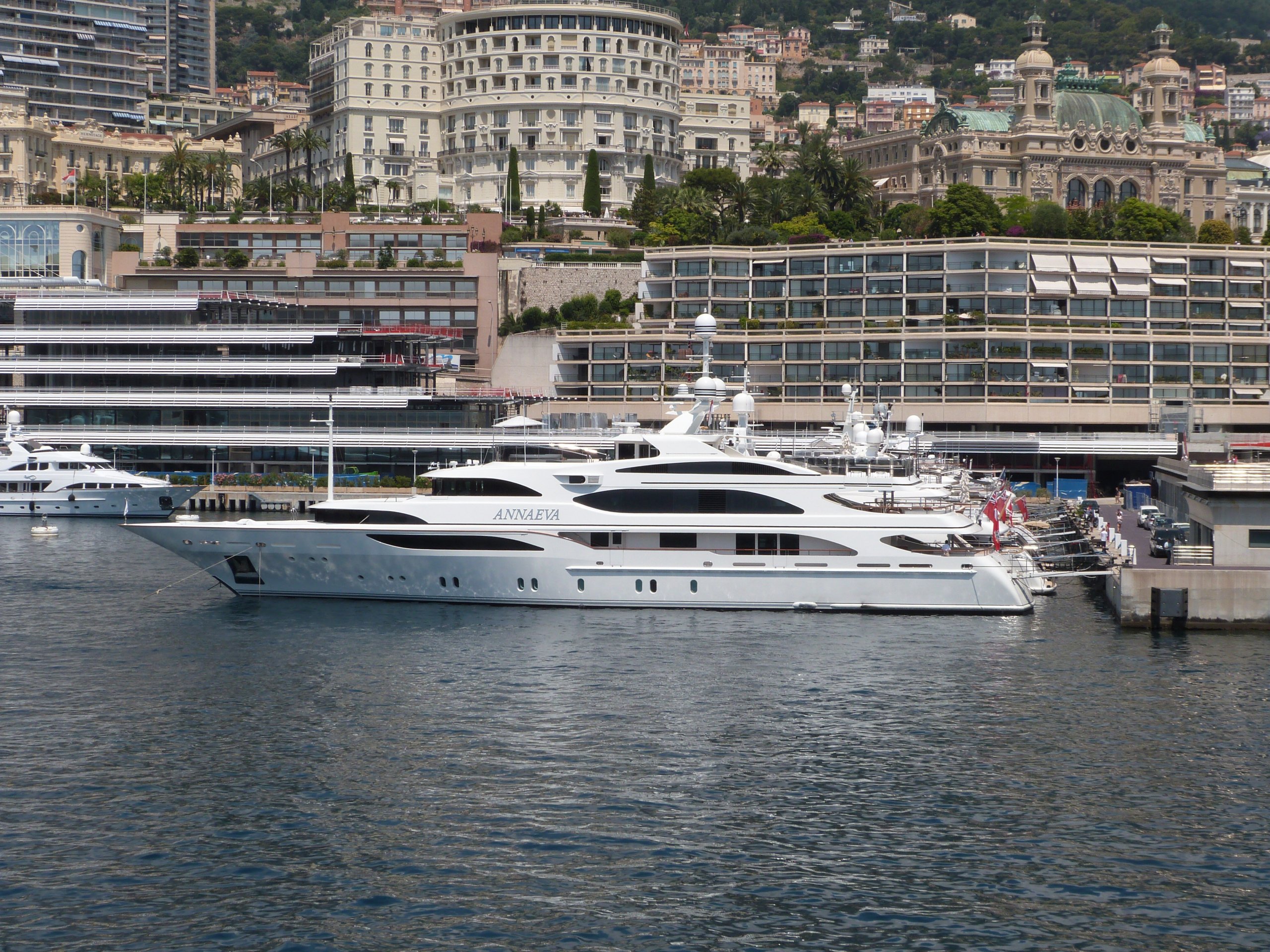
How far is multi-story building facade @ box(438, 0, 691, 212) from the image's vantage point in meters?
165

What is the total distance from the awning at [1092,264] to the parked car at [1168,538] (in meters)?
63.5

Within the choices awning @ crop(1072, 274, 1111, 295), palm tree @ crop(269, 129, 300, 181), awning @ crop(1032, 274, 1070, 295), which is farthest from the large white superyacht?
palm tree @ crop(269, 129, 300, 181)

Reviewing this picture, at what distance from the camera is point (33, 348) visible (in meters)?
116

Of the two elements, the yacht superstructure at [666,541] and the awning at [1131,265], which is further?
the awning at [1131,265]

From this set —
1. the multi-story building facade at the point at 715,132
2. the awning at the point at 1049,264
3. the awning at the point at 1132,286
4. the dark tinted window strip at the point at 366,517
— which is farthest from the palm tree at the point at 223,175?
the dark tinted window strip at the point at 366,517

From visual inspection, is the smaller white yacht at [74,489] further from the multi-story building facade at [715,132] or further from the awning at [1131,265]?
the multi-story building facade at [715,132]

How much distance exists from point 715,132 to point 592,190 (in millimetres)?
41420

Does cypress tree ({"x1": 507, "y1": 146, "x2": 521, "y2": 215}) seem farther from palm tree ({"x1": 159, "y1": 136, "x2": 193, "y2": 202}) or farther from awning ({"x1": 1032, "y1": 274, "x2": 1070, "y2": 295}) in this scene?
awning ({"x1": 1032, "y1": 274, "x2": 1070, "y2": 295})

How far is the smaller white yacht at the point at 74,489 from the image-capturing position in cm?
9594

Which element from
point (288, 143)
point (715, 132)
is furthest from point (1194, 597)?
point (715, 132)

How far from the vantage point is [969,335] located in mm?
117875

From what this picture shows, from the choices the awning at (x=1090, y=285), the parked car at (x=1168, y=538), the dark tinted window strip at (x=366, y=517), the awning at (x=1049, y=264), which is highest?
the awning at (x=1049, y=264)

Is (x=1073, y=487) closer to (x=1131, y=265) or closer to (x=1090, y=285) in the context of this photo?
(x=1090, y=285)

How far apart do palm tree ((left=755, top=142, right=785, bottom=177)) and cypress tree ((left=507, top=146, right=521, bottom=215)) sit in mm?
28623
